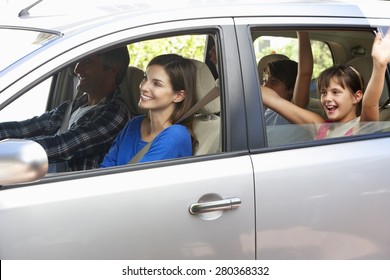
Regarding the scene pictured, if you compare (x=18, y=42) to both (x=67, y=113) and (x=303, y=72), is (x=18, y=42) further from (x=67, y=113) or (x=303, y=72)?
(x=303, y=72)

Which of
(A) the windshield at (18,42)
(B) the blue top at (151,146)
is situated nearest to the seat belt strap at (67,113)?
(B) the blue top at (151,146)

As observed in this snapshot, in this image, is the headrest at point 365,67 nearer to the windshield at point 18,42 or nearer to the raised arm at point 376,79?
the raised arm at point 376,79

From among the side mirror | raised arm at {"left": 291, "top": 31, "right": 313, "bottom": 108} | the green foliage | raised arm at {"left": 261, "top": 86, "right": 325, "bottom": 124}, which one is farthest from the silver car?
the green foliage

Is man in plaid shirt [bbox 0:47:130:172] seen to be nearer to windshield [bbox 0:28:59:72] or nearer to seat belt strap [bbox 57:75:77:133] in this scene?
seat belt strap [bbox 57:75:77:133]

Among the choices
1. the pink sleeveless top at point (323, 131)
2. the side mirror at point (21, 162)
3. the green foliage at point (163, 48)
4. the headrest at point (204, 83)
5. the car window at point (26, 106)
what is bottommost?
the side mirror at point (21, 162)

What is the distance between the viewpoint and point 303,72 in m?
3.79

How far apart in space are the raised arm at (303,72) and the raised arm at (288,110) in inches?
12.3

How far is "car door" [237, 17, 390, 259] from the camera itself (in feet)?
9.61

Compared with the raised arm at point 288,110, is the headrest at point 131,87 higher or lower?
higher

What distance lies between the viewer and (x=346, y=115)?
11.2 feet

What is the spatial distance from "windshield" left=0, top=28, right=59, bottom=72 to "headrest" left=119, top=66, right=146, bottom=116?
0.97m

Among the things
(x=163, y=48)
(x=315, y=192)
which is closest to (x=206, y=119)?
(x=315, y=192)

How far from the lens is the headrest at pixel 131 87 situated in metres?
3.97

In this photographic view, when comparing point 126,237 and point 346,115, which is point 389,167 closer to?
point 346,115
